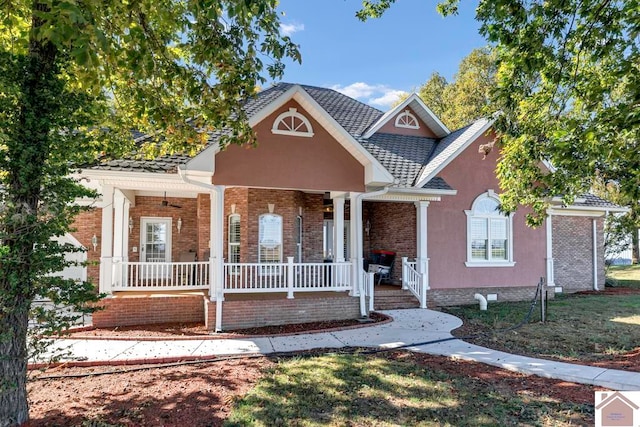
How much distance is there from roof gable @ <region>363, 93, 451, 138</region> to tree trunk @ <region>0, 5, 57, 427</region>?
1172cm

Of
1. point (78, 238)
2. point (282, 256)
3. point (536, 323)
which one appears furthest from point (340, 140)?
point (78, 238)

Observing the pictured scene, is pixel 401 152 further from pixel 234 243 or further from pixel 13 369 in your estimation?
pixel 13 369

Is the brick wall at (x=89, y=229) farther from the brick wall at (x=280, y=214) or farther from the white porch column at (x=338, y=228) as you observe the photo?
the white porch column at (x=338, y=228)

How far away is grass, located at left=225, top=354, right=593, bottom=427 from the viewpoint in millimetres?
4438

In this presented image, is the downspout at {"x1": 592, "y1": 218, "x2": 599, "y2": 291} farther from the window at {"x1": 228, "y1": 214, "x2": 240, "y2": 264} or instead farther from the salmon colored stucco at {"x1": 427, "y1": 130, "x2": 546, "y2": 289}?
the window at {"x1": 228, "y1": 214, "x2": 240, "y2": 264}

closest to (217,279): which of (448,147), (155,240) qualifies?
(155,240)

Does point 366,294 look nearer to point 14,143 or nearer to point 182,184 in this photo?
point 182,184

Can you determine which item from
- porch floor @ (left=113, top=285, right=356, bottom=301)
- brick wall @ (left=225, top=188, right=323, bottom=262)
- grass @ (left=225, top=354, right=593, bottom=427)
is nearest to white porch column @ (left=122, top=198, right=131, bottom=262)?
porch floor @ (left=113, top=285, right=356, bottom=301)

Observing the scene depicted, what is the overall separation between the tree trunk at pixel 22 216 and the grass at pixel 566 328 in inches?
302

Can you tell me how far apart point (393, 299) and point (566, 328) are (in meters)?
4.62

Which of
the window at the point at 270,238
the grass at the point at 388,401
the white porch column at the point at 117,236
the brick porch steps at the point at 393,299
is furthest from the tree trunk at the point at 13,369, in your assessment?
the brick porch steps at the point at 393,299

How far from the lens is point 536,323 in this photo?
9.82m

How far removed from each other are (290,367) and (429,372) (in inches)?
88.2

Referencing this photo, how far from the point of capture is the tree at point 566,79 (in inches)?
220
